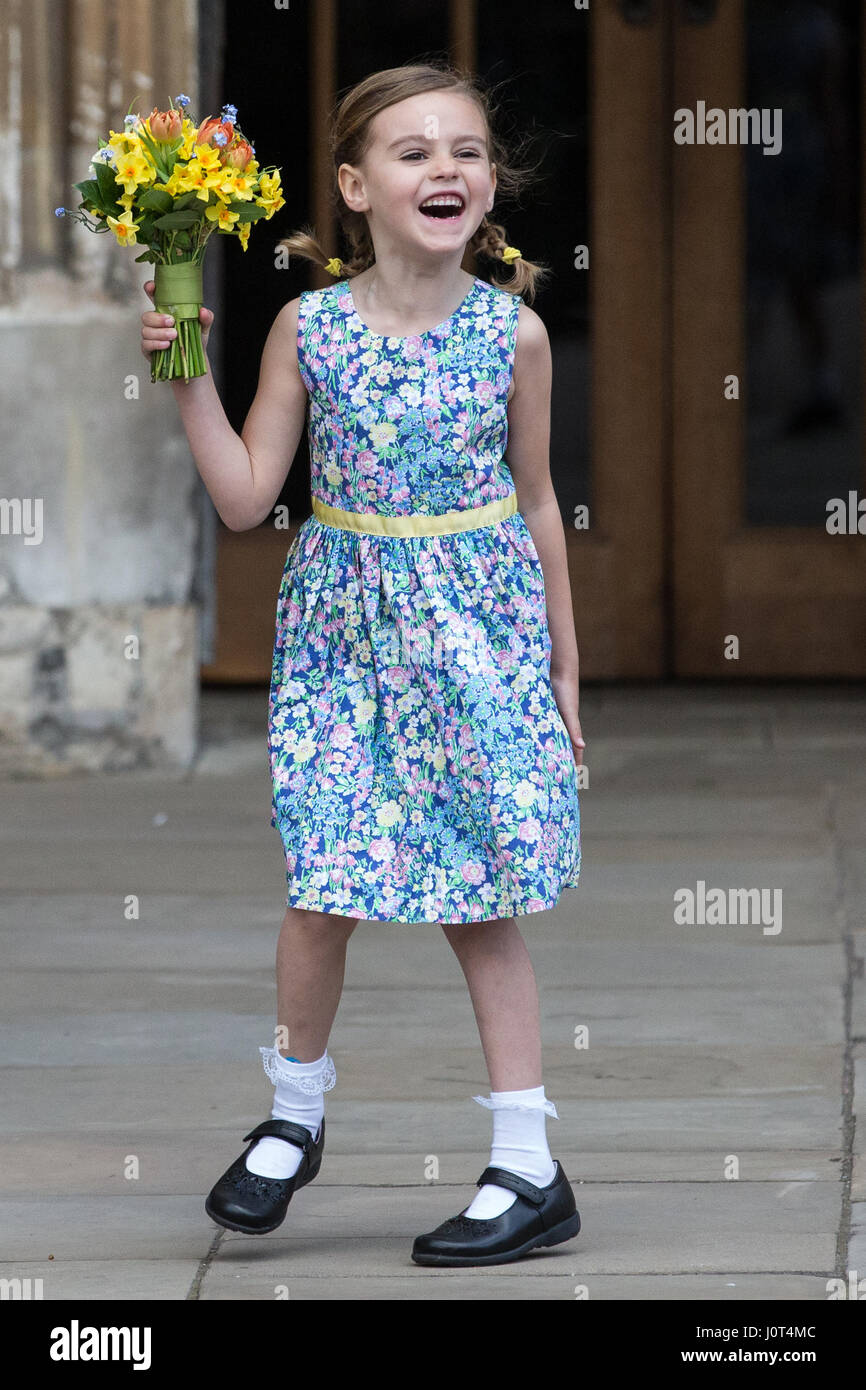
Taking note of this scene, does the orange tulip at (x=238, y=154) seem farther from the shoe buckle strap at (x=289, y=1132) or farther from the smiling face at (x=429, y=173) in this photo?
the shoe buckle strap at (x=289, y=1132)

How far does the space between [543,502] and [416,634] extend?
33 cm

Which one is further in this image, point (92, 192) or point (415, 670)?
point (415, 670)

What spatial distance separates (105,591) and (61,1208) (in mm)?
3003

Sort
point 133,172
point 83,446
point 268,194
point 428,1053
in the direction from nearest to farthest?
point 133,172, point 268,194, point 428,1053, point 83,446

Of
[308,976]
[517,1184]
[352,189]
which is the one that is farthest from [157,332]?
[517,1184]

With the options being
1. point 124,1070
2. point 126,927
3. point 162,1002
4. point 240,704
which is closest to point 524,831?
point 124,1070

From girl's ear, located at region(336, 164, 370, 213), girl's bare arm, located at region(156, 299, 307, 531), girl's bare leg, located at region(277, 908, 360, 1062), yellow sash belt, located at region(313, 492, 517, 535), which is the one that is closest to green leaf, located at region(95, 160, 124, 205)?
girl's bare arm, located at region(156, 299, 307, 531)

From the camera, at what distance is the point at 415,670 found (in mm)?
2959

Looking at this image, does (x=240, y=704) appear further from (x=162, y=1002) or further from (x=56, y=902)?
(x=162, y=1002)

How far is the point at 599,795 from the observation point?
5836 millimetres

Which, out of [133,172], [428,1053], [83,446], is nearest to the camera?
[133,172]

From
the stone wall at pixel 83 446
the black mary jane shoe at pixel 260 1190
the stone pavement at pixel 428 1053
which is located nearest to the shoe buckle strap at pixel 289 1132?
the black mary jane shoe at pixel 260 1190

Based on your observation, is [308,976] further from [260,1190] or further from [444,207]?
[444,207]

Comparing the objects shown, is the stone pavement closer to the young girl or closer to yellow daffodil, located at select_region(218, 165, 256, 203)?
the young girl
